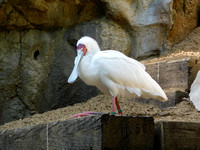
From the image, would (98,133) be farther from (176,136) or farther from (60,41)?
(60,41)

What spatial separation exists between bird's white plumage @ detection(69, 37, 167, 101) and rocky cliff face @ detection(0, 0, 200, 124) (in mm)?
1840

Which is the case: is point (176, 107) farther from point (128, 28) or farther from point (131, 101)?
point (128, 28)

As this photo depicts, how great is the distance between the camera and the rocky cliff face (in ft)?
18.8

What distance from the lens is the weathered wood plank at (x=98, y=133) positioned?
2.30m

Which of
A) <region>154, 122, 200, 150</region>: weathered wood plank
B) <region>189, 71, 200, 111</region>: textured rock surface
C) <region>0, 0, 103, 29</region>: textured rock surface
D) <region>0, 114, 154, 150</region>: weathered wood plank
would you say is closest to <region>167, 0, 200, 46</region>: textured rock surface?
<region>0, 0, 103, 29</region>: textured rock surface

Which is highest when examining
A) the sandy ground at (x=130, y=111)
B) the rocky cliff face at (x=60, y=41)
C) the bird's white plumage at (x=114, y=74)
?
the rocky cliff face at (x=60, y=41)

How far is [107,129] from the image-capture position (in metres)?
2.30

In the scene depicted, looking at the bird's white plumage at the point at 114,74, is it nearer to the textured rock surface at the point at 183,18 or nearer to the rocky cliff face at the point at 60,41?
the rocky cliff face at the point at 60,41

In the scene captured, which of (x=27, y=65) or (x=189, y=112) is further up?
(x=27, y=65)

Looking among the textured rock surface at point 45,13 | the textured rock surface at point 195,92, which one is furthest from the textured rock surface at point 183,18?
the textured rock surface at point 195,92

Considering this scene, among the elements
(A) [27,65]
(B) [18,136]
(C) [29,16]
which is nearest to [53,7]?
(C) [29,16]

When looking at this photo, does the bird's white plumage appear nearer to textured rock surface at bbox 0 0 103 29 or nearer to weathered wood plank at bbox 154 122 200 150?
weathered wood plank at bbox 154 122 200 150

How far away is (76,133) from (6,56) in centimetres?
355

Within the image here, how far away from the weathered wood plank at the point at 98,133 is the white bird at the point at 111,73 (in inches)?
40.4
